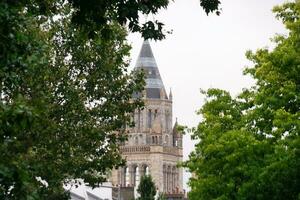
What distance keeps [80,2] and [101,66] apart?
1537 centimetres

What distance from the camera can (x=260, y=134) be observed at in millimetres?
29141

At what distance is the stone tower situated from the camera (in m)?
166

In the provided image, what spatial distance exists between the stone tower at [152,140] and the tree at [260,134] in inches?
5254

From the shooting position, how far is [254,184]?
26922 millimetres

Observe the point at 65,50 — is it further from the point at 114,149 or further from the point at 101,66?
the point at 114,149

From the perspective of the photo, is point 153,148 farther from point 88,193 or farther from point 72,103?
point 72,103

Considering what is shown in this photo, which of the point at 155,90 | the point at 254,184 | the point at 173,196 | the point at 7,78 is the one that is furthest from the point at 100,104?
the point at 155,90

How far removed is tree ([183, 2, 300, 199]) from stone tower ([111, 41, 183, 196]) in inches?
5254

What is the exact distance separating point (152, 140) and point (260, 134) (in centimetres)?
13937

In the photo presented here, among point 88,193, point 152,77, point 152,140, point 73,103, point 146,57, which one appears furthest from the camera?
point 152,140

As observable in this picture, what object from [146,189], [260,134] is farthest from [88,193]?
[260,134]

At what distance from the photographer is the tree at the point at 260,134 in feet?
85.3

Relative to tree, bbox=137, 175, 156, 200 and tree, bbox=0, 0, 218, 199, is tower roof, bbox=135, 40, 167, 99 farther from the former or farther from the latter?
tree, bbox=0, 0, 218, 199

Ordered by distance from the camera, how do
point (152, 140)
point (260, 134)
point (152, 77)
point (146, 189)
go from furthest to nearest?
point (152, 140), point (152, 77), point (146, 189), point (260, 134)
